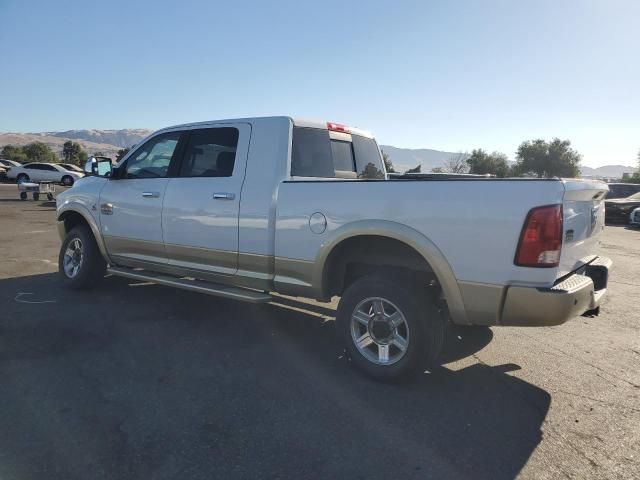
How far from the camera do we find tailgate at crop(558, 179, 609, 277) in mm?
3064

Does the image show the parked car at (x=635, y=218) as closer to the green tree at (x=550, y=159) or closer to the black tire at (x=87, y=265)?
the black tire at (x=87, y=265)

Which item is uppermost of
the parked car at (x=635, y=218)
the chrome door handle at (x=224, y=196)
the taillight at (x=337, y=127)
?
the taillight at (x=337, y=127)

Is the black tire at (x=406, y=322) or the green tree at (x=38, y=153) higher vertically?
the green tree at (x=38, y=153)

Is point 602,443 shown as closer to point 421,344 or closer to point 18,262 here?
point 421,344

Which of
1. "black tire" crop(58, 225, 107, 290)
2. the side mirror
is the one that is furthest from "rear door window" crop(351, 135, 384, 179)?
"black tire" crop(58, 225, 107, 290)

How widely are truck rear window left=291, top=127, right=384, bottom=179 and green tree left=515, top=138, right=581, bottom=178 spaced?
69.4 m

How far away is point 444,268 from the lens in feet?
10.8

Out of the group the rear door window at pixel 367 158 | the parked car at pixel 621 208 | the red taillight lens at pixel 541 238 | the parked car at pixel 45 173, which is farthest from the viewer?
the parked car at pixel 45 173

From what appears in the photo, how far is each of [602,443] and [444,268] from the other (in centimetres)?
141

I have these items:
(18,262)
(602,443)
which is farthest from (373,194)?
(18,262)

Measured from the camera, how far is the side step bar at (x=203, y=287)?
13.9ft

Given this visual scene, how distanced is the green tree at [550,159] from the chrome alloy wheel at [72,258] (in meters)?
70.8

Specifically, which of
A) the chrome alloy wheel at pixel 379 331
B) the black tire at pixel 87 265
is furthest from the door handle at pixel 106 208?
the chrome alloy wheel at pixel 379 331

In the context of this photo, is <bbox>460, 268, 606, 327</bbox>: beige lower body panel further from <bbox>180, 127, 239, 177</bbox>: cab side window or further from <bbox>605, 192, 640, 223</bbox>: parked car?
<bbox>605, 192, 640, 223</bbox>: parked car
